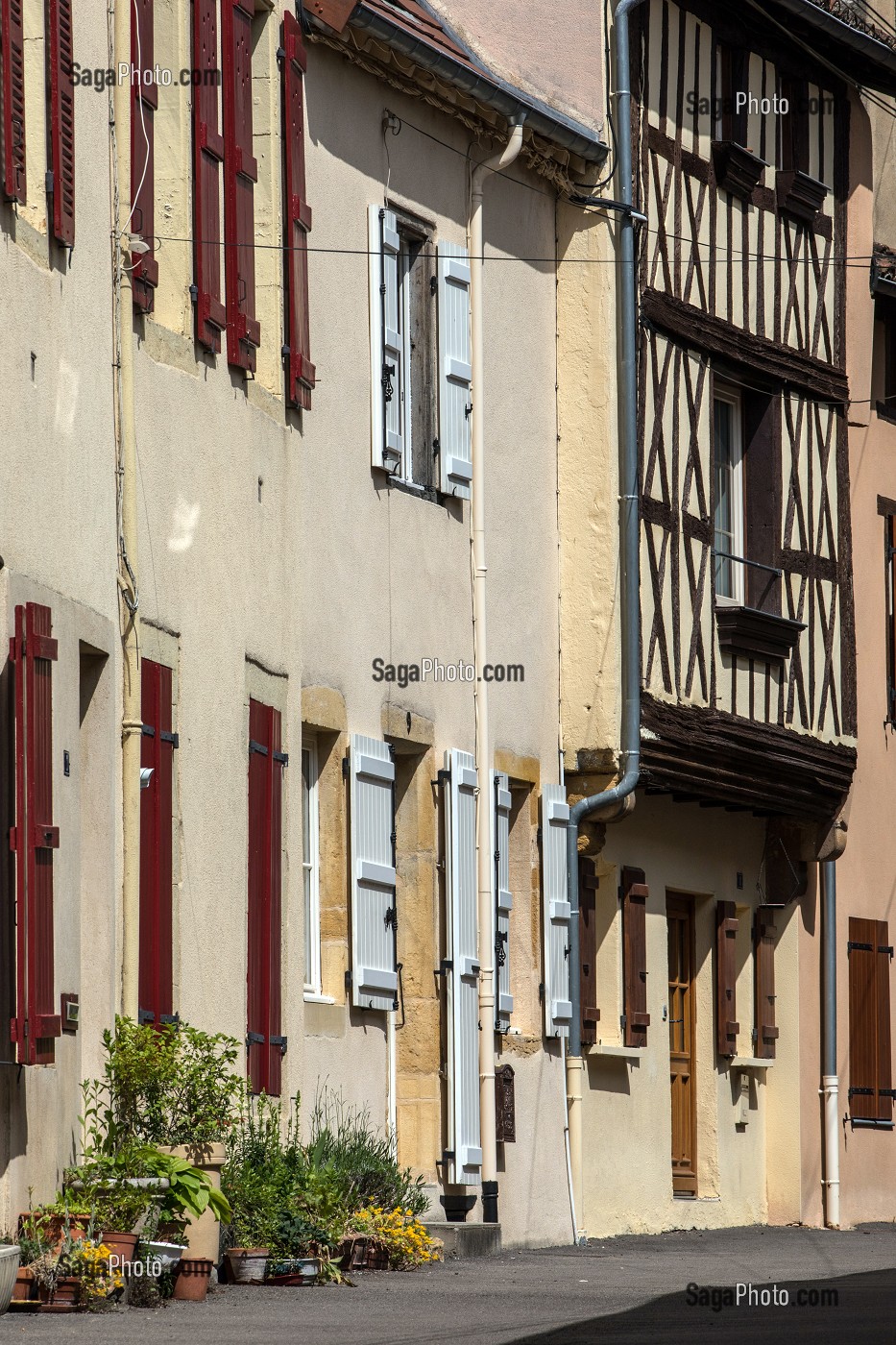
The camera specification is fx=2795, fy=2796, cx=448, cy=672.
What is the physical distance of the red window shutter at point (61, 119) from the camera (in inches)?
384

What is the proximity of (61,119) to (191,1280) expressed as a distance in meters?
4.07

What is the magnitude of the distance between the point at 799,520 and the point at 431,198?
14.0 ft

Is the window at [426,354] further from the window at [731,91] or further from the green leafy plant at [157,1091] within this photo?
the green leafy plant at [157,1091]

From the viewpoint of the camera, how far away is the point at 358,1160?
1188 cm

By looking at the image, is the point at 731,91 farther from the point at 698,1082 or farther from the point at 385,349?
the point at 698,1082

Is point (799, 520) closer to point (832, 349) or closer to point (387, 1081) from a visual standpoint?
point (832, 349)

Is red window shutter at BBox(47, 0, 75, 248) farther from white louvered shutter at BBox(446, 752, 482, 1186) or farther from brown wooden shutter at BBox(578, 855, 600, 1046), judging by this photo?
brown wooden shutter at BBox(578, 855, 600, 1046)

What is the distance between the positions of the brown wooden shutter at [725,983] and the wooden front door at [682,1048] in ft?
0.55

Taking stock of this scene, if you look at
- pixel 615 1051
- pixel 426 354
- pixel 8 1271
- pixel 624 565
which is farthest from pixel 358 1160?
pixel 624 565

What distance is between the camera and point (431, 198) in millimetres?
14227

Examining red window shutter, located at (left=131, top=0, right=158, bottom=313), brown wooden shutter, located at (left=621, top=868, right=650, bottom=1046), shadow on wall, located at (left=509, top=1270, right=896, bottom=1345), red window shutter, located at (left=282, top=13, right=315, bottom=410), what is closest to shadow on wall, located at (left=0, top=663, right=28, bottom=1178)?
shadow on wall, located at (left=509, top=1270, right=896, bottom=1345)

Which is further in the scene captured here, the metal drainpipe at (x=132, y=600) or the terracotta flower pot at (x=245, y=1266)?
the terracotta flower pot at (x=245, y=1266)

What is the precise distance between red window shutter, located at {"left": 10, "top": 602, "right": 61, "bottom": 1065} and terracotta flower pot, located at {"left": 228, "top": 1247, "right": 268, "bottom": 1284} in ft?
5.48

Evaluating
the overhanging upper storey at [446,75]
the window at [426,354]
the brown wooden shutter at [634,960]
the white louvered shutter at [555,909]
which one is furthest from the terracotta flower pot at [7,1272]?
the brown wooden shutter at [634,960]
